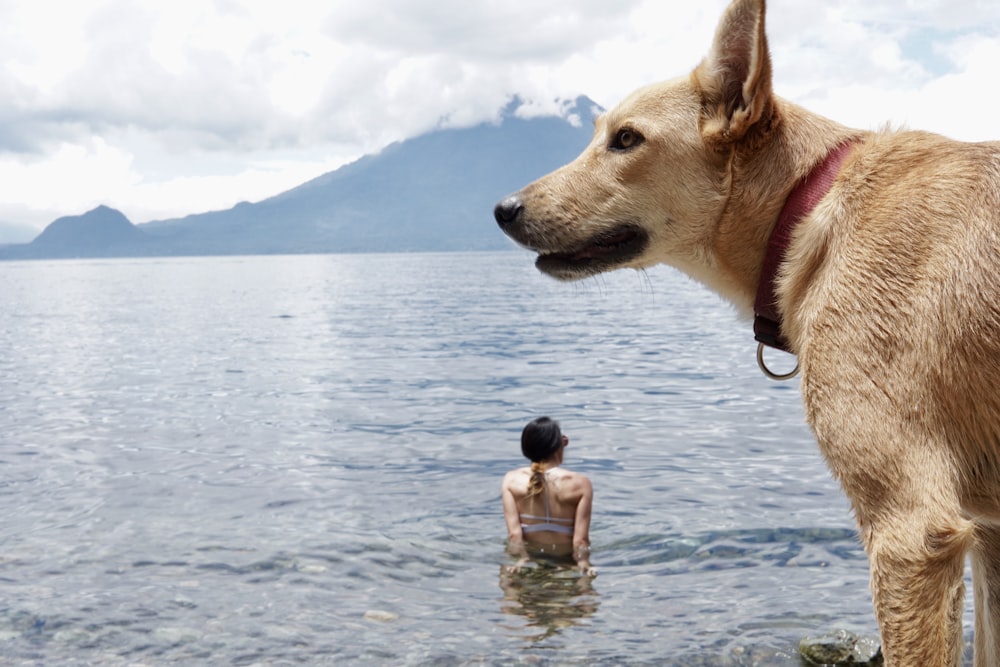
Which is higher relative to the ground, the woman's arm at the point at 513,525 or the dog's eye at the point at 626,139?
the dog's eye at the point at 626,139

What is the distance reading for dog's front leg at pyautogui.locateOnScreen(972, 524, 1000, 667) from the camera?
4.49 m

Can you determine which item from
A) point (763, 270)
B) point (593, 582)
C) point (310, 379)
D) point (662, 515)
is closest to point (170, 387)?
point (310, 379)

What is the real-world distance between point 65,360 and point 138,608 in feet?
101

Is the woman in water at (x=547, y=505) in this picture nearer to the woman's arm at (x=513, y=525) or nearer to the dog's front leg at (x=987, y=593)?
the woman's arm at (x=513, y=525)

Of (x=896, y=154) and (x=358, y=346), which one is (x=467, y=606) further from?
(x=358, y=346)

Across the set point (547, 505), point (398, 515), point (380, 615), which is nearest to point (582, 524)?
point (547, 505)

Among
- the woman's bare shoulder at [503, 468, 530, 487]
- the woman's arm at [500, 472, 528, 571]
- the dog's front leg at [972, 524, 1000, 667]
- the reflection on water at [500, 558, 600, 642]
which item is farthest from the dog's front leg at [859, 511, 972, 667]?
the woman's bare shoulder at [503, 468, 530, 487]

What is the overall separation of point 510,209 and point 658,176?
0.77 metres

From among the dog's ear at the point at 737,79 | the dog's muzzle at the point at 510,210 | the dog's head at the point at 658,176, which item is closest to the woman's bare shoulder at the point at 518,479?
the dog's head at the point at 658,176

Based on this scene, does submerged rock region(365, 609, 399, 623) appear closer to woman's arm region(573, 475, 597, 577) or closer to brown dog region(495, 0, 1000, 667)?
woman's arm region(573, 475, 597, 577)

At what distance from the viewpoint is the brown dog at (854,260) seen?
359 cm

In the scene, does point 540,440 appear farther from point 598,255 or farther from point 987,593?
point 987,593

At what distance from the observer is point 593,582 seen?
11.3 m

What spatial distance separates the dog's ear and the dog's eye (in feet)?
1.17
